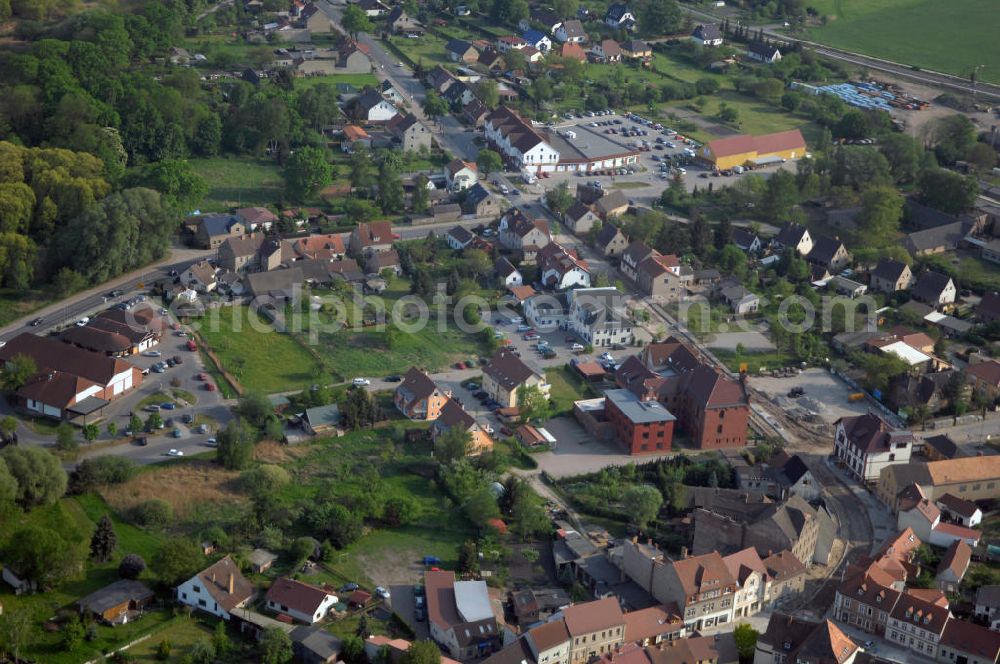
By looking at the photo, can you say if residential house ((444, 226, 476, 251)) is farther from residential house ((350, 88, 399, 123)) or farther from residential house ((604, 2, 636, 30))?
residential house ((604, 2, 636, 30))

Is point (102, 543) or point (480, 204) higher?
point (102, 543)

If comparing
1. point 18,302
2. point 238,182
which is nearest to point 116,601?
point 18,302

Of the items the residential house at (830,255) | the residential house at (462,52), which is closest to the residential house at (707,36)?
the residential house at (462,52)

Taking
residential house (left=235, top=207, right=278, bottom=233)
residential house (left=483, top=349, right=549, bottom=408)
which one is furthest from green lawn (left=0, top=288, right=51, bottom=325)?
residential house (left=483, top=349, right=549, bottom=408)

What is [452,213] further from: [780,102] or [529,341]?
[780,102]

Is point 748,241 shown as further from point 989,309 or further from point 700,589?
point 700,589

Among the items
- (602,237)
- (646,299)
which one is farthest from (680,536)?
(602,237)

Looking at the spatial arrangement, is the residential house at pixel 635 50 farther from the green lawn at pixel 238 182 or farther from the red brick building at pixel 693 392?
the red brick building at pixel 693 392

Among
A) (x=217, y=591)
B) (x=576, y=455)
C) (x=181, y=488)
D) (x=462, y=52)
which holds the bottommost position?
(x=576, y=455)
